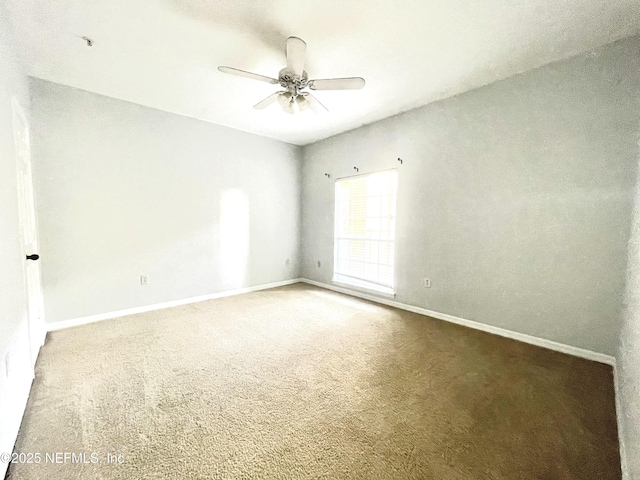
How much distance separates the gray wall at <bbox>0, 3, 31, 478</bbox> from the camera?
4.23 feet

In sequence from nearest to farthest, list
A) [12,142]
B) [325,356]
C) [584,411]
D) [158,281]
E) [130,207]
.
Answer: [584,411], [12,142], [325,356], [130,207], [158,281]

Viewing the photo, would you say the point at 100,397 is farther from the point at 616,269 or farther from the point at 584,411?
the point at 616,269

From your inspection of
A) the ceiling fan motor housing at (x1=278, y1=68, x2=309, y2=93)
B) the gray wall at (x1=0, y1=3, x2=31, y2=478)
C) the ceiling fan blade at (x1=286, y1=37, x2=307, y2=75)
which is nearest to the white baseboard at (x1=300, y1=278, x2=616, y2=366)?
the ceiling fan motor housing at (x1=278, y1=68, x2=309, y2=93)

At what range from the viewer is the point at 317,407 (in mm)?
1628

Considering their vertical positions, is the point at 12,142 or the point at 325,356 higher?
the point at 12,142

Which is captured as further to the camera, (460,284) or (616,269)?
(460,284)

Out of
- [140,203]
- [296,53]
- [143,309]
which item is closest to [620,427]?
[296,53]

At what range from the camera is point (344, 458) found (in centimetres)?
127

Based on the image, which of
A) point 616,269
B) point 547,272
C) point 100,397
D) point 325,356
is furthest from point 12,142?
point 616,269

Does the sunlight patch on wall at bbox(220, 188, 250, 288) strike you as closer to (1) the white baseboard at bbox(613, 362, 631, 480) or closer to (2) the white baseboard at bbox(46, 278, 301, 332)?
(2) the white baseboard at bbox(46, 278, 301, 332)

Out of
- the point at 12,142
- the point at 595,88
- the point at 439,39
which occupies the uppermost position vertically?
the point at 439,39

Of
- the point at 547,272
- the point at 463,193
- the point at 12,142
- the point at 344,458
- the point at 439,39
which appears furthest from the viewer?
the point at 463,193

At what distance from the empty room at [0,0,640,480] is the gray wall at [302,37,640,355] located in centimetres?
2

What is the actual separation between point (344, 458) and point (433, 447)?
479mm
